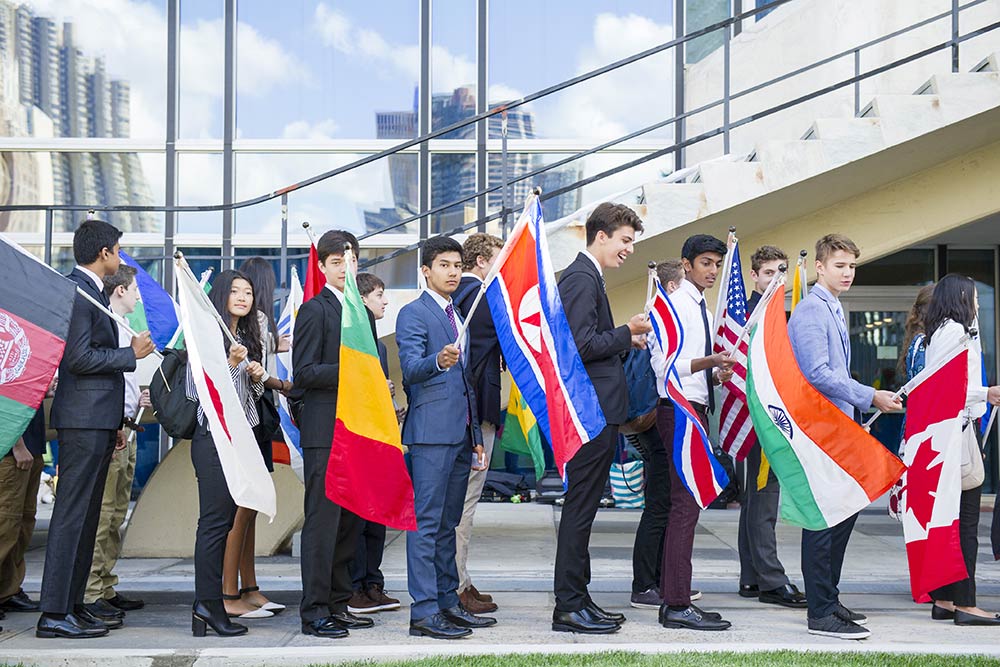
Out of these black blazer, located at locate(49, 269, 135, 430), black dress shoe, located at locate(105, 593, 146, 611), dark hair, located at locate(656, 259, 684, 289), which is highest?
dark hair, located at locate(656, 259, 684, 289)

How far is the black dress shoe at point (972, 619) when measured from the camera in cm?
644

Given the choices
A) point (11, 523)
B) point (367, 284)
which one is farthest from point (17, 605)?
point (367, 284)

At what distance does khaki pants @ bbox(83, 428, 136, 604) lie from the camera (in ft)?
22.5

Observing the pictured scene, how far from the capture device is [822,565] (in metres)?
6.12

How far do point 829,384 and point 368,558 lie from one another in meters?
2.92

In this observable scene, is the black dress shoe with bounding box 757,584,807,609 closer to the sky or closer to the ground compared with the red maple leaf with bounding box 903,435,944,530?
closer to the ground

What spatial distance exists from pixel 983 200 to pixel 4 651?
7881 mm

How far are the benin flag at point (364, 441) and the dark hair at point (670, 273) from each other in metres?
1.81

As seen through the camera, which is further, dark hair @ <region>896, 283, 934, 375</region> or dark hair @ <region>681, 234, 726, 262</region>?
dark hair @ <region>896, 283, 934, 375</region>

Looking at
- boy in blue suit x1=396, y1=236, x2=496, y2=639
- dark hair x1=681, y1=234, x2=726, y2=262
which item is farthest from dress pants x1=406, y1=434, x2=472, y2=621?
dark hair x1=681, y1=234, x2=726, y2=262

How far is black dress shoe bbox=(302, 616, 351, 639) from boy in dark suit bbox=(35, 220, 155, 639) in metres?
1.04

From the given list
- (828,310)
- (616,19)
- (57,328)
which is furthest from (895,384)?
(57,328)

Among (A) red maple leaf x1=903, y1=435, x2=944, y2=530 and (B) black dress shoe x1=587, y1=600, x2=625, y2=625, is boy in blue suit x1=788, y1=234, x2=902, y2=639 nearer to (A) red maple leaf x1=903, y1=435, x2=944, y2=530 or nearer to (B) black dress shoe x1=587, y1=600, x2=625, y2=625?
(A) red maple leaf x1=903, y1=435, x2=944, y2=530

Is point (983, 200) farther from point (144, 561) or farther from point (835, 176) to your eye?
point (144, 561)
